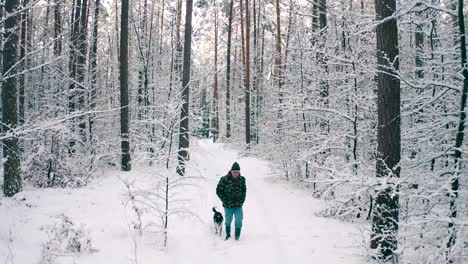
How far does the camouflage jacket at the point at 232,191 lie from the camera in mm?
9086

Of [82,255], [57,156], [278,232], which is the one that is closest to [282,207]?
[278,232]

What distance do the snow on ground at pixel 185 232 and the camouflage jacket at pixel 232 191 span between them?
813 millimetres

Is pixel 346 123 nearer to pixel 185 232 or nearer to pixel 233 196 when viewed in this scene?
pixel 233 196

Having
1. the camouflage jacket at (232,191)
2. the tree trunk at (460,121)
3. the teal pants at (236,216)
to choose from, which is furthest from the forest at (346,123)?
the teal pants at (236,216)

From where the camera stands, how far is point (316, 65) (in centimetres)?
1251

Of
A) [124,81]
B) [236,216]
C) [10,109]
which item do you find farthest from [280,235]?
[124,81]

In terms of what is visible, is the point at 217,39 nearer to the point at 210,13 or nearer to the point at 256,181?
the point at 210,13

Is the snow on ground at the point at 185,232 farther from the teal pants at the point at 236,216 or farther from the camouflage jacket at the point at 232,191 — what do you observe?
the camouflage jacket at the point at 232,191

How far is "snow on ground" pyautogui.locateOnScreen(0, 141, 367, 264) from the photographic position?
289 inches

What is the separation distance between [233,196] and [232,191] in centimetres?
12

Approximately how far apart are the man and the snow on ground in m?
0.41

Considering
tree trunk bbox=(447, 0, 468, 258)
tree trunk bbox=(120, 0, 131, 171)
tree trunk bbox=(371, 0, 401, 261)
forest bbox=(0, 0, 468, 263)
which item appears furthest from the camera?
tree trunk bbox=(120, 0, 131, 171)

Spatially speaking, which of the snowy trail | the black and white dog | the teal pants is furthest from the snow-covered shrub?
the teal pants

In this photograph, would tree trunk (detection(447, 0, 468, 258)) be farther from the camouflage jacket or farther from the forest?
the camouflage jacket
